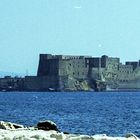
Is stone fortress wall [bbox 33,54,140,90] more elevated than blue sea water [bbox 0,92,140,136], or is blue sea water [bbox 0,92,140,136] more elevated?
stone fortress wall [bbox 33,54,140,90]

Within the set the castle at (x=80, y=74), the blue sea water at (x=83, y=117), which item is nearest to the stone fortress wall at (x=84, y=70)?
the castle at (x=80, y=74)

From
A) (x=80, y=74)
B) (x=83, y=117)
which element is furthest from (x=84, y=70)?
(x=83, y=117)

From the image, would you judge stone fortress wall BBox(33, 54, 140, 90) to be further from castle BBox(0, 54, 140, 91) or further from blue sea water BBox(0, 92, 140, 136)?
blue sea water BBox(0, 92, 140, 136)

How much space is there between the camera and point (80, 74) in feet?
480

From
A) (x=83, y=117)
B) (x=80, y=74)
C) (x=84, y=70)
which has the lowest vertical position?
(x=83, y=117)

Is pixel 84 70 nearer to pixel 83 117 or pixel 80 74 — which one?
pixel 80 74

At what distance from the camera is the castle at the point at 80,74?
5645 inches

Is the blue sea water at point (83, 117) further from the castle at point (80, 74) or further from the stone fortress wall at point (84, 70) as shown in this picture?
the castle at point (80, 74)

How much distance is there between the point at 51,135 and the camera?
508 inches

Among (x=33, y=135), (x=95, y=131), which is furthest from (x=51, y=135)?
(x=95, y=131)

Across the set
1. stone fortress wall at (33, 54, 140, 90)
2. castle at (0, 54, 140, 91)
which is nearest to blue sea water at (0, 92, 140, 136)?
stone fortress wall at (33, 54, 140, 90)

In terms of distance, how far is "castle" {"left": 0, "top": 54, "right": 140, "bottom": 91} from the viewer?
14338cm

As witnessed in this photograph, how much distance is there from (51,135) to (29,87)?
14015 cm

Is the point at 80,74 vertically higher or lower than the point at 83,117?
higher
